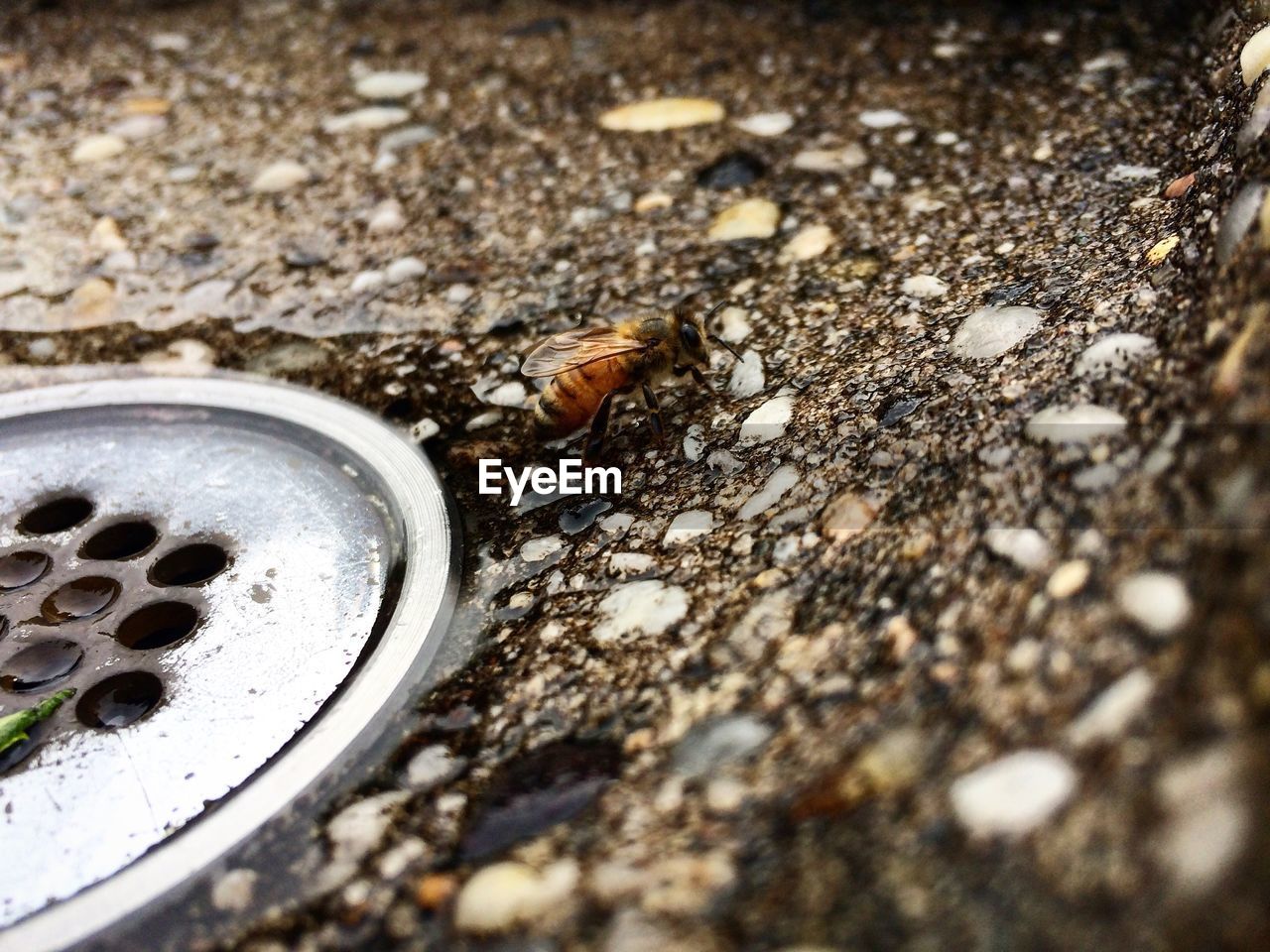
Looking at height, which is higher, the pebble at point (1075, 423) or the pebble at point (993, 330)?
the pebble at point (1075, 423)

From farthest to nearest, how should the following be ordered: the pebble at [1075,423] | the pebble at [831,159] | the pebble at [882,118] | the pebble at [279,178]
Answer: the pebble at [279,178]
the pebble at [882,118]
the pebble at [831,159]
the pebble at [1075,423]

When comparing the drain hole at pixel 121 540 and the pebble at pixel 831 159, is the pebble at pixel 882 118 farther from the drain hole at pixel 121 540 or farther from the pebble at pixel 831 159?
the drain hole at pixel 121 540

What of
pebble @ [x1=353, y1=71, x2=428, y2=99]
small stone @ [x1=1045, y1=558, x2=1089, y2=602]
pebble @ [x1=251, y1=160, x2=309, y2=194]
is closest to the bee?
small stone @ [x1=1045, y1=558, x2=1089, y2=602]

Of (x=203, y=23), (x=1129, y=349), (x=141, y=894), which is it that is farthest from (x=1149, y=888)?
(x=203, y=23)

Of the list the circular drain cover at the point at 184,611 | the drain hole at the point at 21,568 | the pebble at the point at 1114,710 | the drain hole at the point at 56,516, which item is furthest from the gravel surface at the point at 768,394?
the drain hole at the point at 21,568

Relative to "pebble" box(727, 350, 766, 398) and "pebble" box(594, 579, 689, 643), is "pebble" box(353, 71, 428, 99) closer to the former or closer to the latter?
"pebble" box(727, 350, 766, 398)
